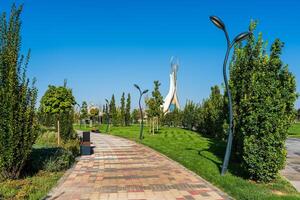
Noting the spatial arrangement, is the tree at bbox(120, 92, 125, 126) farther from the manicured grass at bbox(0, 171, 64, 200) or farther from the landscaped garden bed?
the manicured grass at bbox(0, 171, 64, 200)

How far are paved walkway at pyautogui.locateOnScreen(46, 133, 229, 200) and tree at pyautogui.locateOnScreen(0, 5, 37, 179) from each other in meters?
1.59

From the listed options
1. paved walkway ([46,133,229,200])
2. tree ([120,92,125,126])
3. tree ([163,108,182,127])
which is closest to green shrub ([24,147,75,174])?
paved walkway ([46,133,229,200])

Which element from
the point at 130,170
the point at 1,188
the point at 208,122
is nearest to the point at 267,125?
the point at 130,170

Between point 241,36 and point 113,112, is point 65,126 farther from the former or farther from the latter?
point 113,112

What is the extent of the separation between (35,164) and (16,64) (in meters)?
3.51

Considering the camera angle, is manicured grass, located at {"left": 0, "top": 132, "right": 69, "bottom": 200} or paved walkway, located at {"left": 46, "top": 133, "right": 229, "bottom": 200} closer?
manicured grass, located at {"left": 0, "top": 132, "right": 69, "bottom": 200}

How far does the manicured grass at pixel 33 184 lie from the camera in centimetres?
722

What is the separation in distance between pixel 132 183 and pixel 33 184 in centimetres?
279

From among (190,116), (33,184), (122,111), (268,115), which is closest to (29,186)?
(33,184)

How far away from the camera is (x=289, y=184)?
884 cm

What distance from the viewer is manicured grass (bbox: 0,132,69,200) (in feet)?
23.7

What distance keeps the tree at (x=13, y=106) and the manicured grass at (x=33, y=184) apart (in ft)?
1.87

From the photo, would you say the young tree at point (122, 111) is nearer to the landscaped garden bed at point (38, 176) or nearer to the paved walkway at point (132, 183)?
the landscaped garden bed at point (38, 176)

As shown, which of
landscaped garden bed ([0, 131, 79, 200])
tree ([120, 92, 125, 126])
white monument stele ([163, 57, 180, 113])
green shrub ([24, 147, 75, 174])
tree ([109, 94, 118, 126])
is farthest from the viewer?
white monument stele ([163, 57, 180, 113])
